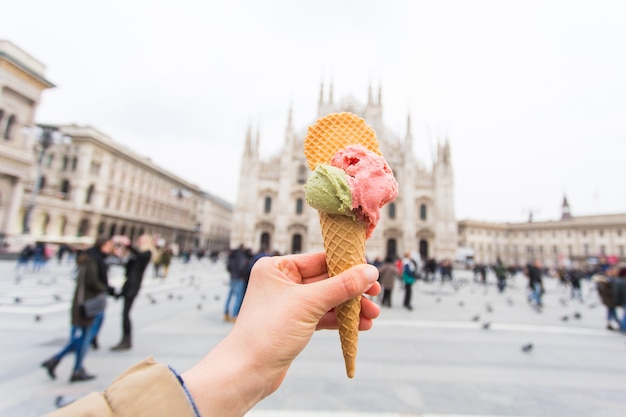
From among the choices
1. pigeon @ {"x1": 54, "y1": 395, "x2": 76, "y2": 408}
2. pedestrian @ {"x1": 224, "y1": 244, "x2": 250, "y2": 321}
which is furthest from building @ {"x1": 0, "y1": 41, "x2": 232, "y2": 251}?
pigeon @ {"x1": 54, "y1": 395, "x2": 76, "y2": 408}

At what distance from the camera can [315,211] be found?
2880 cm

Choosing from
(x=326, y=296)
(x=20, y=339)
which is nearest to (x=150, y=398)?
(x=326, y=296)

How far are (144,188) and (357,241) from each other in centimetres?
3749

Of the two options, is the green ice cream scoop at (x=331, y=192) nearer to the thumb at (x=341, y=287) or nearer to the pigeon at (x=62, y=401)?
the thumb at (x=341, y=287)

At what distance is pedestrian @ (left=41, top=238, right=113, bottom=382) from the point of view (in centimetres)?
291

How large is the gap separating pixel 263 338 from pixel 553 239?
59451 mm

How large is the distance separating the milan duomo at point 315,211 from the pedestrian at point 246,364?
85.5ft

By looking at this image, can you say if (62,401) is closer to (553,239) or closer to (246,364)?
(246,364)

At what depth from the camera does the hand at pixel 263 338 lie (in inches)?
34.5

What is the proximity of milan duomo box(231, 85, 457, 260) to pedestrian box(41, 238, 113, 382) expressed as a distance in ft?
79.2

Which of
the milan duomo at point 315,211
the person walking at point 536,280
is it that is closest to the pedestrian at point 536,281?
the person walking at point 536,280

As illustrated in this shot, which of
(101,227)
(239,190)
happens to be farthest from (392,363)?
(101,227)

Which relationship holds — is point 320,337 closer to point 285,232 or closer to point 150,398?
point 150,398

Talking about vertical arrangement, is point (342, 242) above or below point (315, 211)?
below
